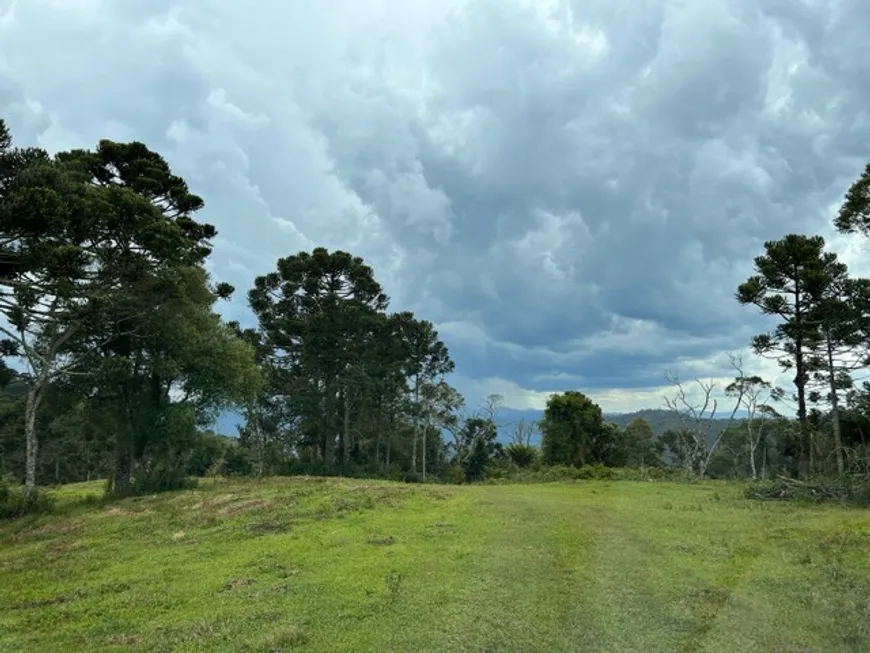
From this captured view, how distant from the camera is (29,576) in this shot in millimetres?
11281

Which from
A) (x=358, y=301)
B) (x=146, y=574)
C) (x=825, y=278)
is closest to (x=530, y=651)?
(x=146, y=574)

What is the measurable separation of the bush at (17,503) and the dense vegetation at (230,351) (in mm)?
113

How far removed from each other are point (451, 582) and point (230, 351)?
20.6m

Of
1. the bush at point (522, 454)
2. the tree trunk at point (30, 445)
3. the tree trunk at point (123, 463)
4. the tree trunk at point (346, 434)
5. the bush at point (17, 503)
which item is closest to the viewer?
the bush at point (17, 503)

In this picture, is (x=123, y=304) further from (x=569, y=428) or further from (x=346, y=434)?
(x=569, y=428)

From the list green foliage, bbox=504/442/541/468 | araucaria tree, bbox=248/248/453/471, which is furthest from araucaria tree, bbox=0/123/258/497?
green foliage, bbox=504/442/541/468

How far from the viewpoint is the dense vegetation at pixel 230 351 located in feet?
63.5

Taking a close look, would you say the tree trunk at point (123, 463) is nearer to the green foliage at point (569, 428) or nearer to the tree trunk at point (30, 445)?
the tree trunk at point (30, 445)

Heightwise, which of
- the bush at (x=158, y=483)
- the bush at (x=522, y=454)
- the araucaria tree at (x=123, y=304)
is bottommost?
the bush at (x=158, y=483)

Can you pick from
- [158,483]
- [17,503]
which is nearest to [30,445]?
[17,503]

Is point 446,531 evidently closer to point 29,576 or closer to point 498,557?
point 498,557

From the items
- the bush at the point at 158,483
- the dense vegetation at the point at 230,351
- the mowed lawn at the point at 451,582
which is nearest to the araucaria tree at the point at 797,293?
the dense vegetation at the point at 230,351

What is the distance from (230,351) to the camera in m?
26.8

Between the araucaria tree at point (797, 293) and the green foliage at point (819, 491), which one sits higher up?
the araucaria tree at point (797, 293)
